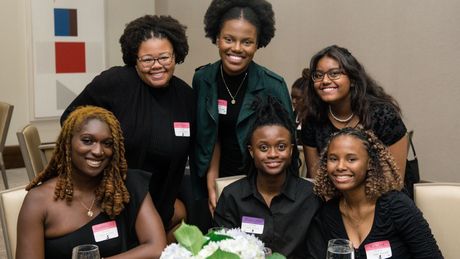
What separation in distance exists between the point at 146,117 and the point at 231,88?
1.50ft

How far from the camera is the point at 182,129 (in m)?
2.85

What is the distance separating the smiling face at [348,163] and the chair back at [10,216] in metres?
1.23

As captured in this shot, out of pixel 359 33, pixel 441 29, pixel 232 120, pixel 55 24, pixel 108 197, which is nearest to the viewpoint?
pixel 108 197

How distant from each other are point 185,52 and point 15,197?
3.42ft

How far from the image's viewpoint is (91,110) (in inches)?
90.2

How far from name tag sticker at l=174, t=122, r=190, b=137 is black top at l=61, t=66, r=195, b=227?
0.6 inches

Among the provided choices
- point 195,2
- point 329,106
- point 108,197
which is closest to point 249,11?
point 329,106

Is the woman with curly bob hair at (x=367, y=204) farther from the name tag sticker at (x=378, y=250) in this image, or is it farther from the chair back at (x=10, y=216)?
the chair back at (x=10, y=216)

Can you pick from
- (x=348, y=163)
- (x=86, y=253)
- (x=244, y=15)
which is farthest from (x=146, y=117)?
(x=86, y=253)

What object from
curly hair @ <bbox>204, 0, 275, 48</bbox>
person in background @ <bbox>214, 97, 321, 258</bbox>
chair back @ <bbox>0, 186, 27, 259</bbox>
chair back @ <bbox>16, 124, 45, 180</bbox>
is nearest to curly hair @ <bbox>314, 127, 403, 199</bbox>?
person in background @ <bbox>214, 97, 321, 258</bbox>

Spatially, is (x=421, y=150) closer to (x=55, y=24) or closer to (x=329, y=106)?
(x=329, y=106)

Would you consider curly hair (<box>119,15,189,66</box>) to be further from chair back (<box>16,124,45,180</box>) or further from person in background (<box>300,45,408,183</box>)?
chair back (<box>16,124,45,180</box>)

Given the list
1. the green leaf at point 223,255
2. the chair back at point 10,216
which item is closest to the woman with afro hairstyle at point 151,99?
the chair back at point 10,216

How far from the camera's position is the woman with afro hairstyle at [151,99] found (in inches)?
108
